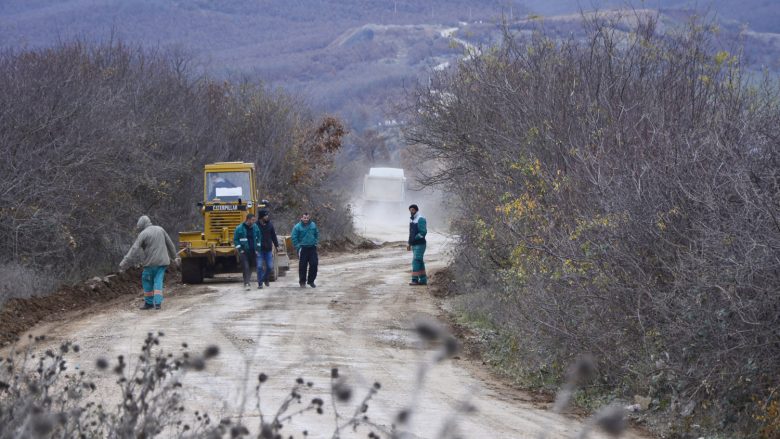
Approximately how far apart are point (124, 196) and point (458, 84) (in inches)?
366

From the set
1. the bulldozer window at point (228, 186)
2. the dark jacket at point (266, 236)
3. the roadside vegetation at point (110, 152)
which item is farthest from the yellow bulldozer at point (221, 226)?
the roadside vegetation at point (110, 152)

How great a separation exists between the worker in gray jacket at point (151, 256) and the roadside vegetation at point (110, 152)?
7.99 feet

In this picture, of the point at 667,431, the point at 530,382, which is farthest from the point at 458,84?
the point at 667,431

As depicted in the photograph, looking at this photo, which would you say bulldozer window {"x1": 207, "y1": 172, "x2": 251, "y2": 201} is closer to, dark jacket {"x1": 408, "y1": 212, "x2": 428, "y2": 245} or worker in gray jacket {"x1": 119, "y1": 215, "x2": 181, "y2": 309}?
dark jacket {"x1": 408, "y1": 212, "x2": 428, "y2": 245}

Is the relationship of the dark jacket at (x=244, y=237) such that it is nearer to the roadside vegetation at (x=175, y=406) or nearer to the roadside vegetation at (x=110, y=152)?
the roadside vegetation at (x=110, y=152)

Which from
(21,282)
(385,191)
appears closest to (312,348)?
(21,282)

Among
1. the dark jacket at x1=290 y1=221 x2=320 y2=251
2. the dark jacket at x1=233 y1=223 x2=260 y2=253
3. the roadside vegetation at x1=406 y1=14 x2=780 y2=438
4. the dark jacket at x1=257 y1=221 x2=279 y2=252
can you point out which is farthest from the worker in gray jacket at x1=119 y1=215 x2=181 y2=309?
the roadside vegetation at x1=406 y1=14 x2=780 y2=438

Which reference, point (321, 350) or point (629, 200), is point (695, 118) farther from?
point (321, 350)

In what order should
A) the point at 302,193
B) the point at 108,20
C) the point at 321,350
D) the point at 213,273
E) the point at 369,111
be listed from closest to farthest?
1. the point at 321,350
2. the point at 213,273
3. the point at 302,193
4. the point at 369,111
5. the point at 108,20

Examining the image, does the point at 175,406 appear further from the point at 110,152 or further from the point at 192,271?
the point at 110,152

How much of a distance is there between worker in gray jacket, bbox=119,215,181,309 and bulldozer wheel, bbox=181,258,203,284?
18.6ft

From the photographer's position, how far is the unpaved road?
10914 millimetres

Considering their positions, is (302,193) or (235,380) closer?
(235,380)

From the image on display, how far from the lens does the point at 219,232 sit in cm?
2706
